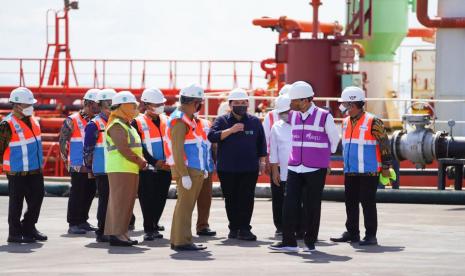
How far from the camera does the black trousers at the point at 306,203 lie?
12930 mm

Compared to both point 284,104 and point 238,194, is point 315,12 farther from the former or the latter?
→ point 238,194

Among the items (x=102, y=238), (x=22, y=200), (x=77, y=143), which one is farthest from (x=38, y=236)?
(x=77, y=143)

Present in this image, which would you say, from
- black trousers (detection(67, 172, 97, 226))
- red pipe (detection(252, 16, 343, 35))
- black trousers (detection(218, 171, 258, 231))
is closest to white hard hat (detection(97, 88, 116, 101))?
black trousers (detection(67, 172, 97, 226))

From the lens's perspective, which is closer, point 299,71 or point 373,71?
point 299,71

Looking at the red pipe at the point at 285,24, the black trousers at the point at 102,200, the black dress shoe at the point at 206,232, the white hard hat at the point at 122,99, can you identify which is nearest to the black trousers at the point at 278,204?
the black dress shoe at the point at 206,232

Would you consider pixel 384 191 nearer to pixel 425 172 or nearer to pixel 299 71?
pixel 425 172

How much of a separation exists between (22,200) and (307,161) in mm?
3367

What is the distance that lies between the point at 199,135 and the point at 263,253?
4.82ft

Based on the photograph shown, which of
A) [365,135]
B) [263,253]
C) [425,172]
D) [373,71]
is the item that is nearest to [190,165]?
[263,253]

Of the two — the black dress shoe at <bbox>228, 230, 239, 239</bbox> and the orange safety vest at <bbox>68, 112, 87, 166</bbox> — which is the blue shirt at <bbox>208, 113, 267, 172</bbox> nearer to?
the black dress shoe at <bbox>228, 230, 239, 239</bbox>

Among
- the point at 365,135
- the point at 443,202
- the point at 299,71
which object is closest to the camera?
the point at 365,135

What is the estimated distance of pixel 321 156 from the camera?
12.9 meters

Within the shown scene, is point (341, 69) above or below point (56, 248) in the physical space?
above

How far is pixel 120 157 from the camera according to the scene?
43.7 feet
